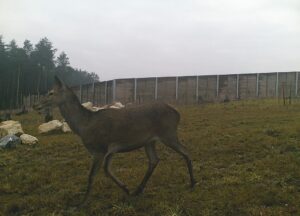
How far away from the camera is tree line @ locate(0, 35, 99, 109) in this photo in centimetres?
6981

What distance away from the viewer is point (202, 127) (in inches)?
797

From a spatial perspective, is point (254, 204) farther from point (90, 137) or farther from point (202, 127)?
point (202, 127)

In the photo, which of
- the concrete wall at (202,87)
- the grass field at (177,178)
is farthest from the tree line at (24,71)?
the grass field at (177,178)

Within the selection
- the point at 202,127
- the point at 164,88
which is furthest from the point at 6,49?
the point at 202,127

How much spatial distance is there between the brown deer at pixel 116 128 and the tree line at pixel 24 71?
45058 millimetres

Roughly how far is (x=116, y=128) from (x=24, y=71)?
71.6 metres

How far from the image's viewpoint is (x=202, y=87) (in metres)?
42.3

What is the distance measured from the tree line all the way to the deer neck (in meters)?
45.0

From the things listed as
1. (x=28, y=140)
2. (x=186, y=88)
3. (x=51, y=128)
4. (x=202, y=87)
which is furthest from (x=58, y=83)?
(x=202, y=87)

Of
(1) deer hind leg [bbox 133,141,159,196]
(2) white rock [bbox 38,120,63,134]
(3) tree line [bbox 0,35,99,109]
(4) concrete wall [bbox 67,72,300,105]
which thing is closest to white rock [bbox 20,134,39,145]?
(2) white rock [bbox 38,120,63,134]

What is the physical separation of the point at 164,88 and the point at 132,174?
31.0 meters

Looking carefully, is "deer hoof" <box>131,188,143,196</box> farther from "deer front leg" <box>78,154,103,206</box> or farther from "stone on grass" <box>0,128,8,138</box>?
"stone on grass" <box>0,128,8,138</box>

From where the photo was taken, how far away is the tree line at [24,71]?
69.8 m

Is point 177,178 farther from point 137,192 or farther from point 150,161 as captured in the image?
point 137,192
